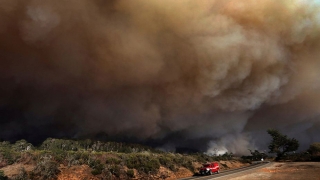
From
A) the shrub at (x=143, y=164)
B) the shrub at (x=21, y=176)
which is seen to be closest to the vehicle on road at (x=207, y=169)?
the shrub at (x=143, y=164)

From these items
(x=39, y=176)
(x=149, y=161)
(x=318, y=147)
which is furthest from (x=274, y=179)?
(x=318, y=147)

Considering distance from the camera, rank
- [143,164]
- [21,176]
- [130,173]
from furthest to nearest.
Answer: [143,164], [130,173], [21,176]

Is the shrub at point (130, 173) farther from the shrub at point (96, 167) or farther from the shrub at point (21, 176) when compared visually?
the shrub at point (21, 176)

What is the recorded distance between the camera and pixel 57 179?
22.3 m

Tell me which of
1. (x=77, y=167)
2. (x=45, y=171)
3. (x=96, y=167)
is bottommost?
(x=45, y=171)

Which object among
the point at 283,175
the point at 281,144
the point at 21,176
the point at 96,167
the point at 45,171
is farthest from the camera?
the point at 281,144

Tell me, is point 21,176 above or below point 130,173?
above

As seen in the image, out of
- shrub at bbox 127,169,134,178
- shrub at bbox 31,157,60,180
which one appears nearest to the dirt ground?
shrub at bbox 127,169,134,178

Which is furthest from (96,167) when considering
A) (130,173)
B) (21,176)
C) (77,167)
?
(21,176)

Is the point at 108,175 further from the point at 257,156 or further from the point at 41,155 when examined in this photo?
the point at 257,156

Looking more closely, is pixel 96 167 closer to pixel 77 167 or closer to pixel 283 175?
pixel 77 167

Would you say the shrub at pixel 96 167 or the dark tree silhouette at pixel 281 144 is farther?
the dark tree silhouette at pixel 281 144

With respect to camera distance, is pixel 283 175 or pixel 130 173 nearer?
pixel 283 175

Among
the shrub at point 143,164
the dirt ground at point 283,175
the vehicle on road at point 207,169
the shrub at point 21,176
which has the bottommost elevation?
the dirt ground at point 283,175
